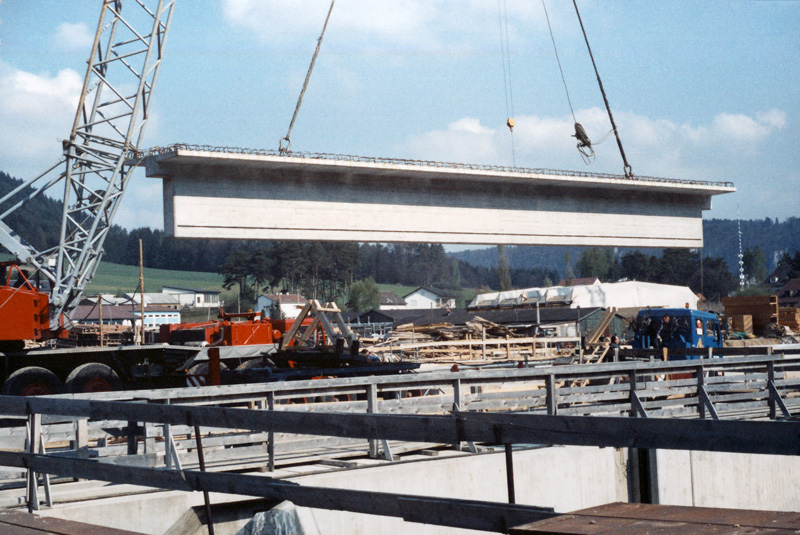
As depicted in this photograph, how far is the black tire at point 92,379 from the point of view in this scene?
20.5 meters

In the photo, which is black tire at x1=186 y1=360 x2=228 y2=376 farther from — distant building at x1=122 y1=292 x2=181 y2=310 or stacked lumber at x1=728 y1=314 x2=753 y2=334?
distant building at x1=122 y1=292 x2=181 y2=310

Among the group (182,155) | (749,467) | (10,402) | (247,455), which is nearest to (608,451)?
(749,467)

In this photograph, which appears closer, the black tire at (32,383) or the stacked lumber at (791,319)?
the black tire at (32,383)

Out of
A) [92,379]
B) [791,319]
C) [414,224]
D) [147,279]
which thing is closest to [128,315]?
[147,279]

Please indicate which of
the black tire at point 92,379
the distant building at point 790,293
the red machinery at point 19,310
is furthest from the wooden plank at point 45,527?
the distant building at point 790,293

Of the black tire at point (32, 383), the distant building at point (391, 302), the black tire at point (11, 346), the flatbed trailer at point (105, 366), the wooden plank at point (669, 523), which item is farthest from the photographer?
the distant building at point (391, 302)

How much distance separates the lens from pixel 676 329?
84.0 feet

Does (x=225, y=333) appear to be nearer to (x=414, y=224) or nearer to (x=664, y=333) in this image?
(x=414, y=224)

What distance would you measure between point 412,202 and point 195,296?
12515cm

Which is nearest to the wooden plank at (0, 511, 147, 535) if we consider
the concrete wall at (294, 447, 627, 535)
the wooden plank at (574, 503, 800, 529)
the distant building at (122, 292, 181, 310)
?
the wooden plank at (574, 503, 800, 529)

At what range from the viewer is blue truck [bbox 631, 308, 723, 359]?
83.4 feet

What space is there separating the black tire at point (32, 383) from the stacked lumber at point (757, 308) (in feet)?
126

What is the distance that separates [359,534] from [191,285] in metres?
168

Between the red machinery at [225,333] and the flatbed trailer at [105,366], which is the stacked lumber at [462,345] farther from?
the flatbed trailer at [105,366]
